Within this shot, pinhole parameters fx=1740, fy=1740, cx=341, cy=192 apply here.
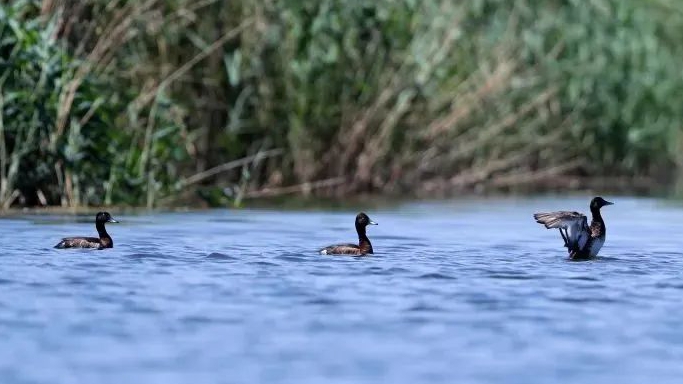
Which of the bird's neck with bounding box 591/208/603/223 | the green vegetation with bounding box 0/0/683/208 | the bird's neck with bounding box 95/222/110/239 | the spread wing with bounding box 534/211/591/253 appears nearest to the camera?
the spread wing with bounding box 534/211/591/253

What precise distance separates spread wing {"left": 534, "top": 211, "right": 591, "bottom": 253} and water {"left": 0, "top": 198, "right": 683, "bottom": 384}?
0.22m

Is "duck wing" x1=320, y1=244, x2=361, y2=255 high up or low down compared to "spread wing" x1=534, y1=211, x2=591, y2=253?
down

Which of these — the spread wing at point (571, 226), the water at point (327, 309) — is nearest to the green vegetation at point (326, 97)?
the water at point (327, 309)

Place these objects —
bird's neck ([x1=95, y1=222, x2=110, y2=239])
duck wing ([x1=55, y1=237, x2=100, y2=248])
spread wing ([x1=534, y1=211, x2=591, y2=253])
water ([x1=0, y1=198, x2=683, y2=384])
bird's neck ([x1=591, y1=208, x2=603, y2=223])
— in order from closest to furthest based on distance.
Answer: water ([x1=0, y1=198, x2=683, y2=384]) < duck wing ([x1=55, y1=237, x2=100, y2=248]) < spread wing ([x1=534, y1=211, x2=591, y2=253]) < bird's neck ([x1=95, y1=222, x2=110, y2=239]) < bird's neck ([x1=591, y1=208, x2=603, y2=223])

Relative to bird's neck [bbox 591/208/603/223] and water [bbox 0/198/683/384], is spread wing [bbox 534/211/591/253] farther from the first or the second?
bird's neck [bbox 591/208/603/223]

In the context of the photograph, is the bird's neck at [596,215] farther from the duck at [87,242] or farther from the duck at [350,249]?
the duck at [87,242]

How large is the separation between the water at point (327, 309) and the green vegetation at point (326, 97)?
160cm

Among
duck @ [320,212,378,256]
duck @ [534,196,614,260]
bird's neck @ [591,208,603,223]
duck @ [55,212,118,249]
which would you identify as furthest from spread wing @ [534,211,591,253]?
duck @ [55,212,118,249]

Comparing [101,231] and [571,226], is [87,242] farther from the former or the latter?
[571,226]

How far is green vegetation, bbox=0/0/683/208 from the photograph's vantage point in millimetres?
16141

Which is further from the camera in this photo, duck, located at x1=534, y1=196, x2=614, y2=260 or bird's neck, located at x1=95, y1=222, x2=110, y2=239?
bird's neck, located at x1=95, y1=222, x2=110, y2=239

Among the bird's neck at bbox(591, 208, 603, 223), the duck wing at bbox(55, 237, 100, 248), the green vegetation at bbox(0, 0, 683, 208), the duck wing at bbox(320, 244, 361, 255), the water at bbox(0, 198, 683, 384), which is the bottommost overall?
the water at bbox(0, 198, 683, 384)

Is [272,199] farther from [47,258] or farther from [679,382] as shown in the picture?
[679,382]

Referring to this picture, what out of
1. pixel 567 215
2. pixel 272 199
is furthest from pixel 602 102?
pixel 567 215
